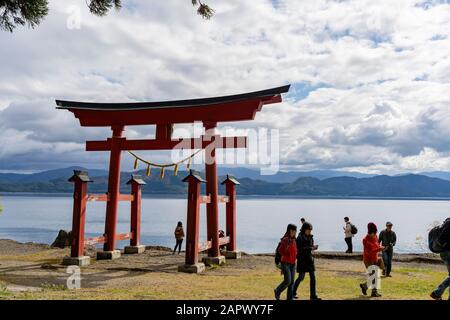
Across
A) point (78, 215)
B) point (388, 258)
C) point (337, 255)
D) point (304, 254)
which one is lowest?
point (337, 255)

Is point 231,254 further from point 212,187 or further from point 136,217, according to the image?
point 136,217

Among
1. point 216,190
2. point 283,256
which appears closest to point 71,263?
point 216,190

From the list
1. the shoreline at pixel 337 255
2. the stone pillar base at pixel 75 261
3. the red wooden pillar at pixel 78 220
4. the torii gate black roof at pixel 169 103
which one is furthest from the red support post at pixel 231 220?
the stone pillar base at pixel 75 261

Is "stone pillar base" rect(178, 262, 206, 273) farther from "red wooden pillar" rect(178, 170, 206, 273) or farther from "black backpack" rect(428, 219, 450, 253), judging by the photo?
"black backpack" rect(428, 219, 450, 253)

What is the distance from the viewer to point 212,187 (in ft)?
53.5

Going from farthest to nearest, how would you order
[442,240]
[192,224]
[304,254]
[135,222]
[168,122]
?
1. [135,222]
2. [168,122]
3. [192,224]
4. [304,254]
5. [442,240]

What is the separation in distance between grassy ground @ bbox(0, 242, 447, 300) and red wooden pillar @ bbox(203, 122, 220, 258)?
3.51 ft

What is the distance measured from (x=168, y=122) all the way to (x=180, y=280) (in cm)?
650

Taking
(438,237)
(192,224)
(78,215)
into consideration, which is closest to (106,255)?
(78,215)

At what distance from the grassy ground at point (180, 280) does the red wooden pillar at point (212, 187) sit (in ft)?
3.51

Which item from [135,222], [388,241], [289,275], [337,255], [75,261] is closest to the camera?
[289,275]

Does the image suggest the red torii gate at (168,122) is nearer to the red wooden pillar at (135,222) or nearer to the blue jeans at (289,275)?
the red wooden pillar at (135,222)
